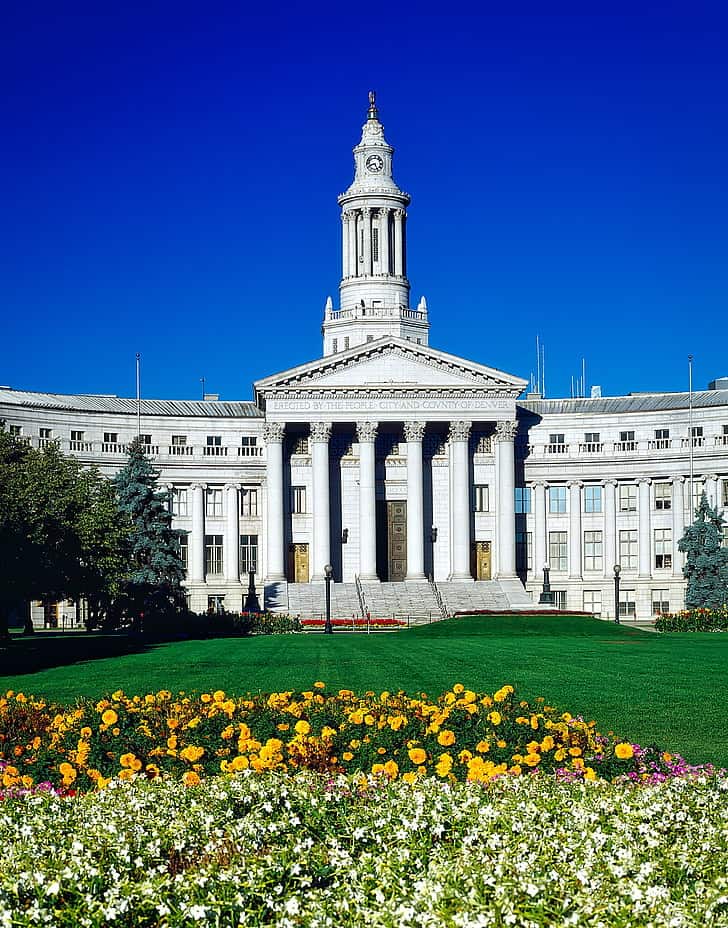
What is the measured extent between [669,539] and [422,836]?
78563 mm

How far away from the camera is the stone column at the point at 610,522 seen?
8888 cm

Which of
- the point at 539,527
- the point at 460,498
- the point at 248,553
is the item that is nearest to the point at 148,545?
the point at 248,553

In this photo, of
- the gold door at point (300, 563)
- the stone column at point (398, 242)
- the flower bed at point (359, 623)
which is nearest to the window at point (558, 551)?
the gold door at point (300, 563)

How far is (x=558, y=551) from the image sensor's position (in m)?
89.7

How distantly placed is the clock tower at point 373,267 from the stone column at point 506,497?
15.4 m

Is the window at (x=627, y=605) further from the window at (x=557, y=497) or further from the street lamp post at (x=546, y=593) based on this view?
the window at (x=557, y=497)

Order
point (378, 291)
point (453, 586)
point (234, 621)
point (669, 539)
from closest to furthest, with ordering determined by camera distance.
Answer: point (234, 621) → point (453, 586) → point (669, 539) → point (378, 291)

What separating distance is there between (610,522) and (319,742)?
7382 cm

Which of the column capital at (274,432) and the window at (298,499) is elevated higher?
the column capital at (274,432)

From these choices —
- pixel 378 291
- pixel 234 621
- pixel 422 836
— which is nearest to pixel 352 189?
pixel 378 291

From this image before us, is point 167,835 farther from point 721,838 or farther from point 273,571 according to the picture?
point 273,571

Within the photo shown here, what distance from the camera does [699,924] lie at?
9508mm

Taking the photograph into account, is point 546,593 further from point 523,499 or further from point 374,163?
point 374,163

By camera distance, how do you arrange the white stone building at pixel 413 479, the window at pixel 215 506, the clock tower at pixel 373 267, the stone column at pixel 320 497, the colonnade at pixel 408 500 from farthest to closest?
the clock tower at pixel 373 267 < the window at pixel 215 506 < the white stone building at pixel 413 479 < the colonnade at pixel 408 500 < the stone column at pixel 320 497
